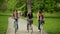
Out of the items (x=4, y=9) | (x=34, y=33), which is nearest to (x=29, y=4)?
(x=34, y=33)

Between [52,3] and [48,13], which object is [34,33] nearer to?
[52,3]

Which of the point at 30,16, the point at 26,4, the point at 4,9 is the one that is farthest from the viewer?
the point at 4,9

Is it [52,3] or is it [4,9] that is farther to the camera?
[4,9]

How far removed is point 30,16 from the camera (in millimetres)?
20078

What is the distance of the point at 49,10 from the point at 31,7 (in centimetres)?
366

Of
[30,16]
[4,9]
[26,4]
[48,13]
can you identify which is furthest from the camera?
[4,9]

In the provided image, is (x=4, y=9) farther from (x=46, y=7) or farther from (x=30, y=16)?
(x=30, y=16)

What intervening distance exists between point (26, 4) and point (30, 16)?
93.2 ft

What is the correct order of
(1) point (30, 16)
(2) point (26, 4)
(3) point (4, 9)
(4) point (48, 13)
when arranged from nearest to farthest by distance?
(1) point (30, 16)
(2) point (26, 4)
(4) point (48, 13)
(3) point (4, 9)

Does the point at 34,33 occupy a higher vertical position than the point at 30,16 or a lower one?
lower

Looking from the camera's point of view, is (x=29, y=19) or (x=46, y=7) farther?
(x=46, y=7)

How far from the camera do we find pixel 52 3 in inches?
1975

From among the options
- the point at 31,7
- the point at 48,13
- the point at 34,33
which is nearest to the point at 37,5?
the point at 31,7

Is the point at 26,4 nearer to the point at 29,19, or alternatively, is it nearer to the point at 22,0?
the point at 22,0
